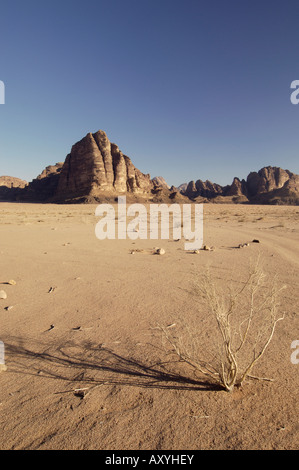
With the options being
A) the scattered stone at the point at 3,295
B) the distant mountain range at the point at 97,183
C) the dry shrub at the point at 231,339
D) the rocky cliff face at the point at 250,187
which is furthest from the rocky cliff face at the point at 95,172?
the dry shrub at the point at 231,339

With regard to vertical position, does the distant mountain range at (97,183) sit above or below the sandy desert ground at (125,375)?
above

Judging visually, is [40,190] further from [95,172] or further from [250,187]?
[250,187]

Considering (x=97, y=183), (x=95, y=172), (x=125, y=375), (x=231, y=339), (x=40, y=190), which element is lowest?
(x=125, y=375)

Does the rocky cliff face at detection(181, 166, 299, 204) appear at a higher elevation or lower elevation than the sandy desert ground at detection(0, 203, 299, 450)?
higher

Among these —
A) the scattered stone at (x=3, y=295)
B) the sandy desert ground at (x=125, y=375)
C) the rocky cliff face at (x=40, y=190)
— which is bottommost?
the sandy desert ground at (x=125, y=375)

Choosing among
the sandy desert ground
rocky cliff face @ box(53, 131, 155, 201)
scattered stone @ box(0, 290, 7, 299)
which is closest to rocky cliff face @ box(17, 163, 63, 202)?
rocky cliff face @ box(53, 131, 155, 201)

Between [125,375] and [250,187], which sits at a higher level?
[250,187]

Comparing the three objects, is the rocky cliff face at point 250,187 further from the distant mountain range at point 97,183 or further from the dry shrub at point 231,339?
the dry shrub at point 231,339

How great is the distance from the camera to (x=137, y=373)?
8.22ft

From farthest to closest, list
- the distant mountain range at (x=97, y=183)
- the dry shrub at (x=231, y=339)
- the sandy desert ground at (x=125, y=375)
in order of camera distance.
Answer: the distant mountain range at (x=97, y=183)
the dry shrub at (x=231, y=339)
the sandy desert ground at (x=125, y=375)

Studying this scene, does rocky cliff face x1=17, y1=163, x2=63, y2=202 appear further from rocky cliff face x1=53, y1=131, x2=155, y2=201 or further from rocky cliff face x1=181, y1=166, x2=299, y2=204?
rocky cliff face x1=181, y1=166, x2=299, y2=204

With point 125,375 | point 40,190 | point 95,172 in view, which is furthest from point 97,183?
point 125,375
